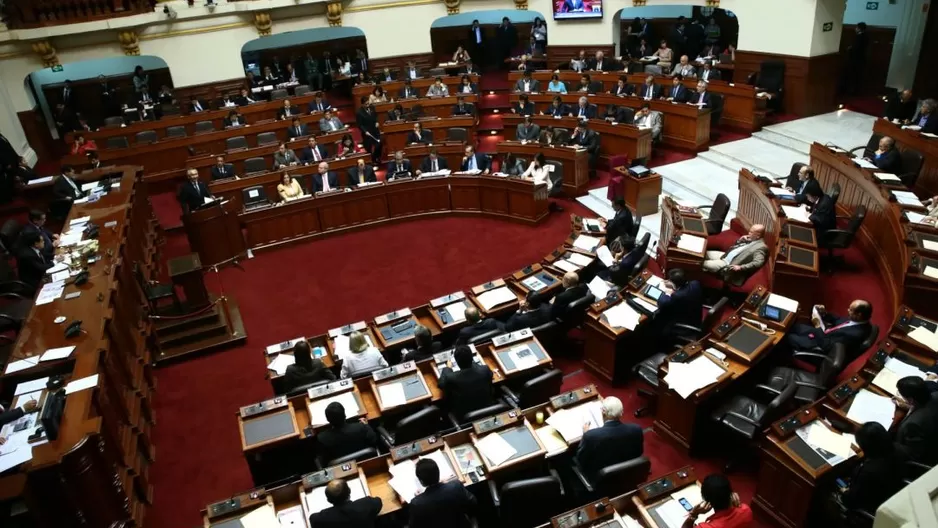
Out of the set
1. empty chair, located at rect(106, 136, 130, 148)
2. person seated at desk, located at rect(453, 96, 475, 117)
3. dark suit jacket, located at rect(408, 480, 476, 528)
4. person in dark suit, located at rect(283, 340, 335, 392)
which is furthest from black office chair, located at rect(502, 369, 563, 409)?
empty chair, located at rect(106, 136, 130, 148)

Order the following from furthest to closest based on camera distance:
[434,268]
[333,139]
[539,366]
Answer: [333,139] → [434,268] → [539,366]

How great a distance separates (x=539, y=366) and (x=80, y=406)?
4.19m

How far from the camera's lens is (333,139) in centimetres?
1331

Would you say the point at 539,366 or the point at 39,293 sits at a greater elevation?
the point at 39,293

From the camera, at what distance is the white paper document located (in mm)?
5062

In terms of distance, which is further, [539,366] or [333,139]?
[333,139]

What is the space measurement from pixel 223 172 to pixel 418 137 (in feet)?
12.5

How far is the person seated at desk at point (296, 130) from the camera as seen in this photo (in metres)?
13.7

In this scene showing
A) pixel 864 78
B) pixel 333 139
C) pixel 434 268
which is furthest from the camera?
pixel 864 78

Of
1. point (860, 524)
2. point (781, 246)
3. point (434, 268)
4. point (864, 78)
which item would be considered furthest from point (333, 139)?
point (864, 78)

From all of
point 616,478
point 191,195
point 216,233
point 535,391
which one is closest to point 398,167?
point 216,233

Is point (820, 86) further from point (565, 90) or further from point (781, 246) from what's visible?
point (781, 246)

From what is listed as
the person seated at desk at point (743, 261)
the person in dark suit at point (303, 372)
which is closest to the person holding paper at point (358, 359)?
the person in dark suit at point (303, 372)

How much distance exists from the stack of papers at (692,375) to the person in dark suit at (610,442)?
955 millimetres
